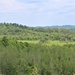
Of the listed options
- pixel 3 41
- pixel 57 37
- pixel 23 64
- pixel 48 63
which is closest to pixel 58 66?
pixel 48 63

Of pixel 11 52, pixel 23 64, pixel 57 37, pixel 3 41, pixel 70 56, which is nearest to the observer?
pixel 23 64

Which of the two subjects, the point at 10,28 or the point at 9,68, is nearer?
the point at 9,68

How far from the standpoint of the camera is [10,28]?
19612cm

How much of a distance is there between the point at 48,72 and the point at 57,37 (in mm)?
100113

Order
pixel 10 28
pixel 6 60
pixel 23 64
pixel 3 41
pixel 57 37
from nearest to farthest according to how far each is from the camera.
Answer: pixel 23 64
pixel 6 60
pixel 3 41
pixel 57 37
pixel 10 28

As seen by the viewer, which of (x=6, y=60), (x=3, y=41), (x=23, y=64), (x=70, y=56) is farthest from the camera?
(x=3, y=41)

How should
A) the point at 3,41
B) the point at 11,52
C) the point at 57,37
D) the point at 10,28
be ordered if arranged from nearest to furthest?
the point at 11,52
the point at 3,41
the point at 57,37
the point at 10,28

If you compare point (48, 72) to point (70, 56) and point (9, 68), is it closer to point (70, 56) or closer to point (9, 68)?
point (9, 68)

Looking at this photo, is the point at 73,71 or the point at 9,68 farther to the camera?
the point at 73,71

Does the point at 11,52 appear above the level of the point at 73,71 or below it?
above

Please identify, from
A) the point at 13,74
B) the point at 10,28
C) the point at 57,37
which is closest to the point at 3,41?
the point at 13,74

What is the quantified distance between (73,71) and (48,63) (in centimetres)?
645

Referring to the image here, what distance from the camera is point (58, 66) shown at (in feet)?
220

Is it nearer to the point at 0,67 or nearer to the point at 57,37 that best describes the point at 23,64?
the point at 0,67
